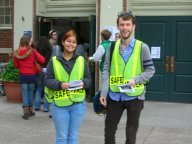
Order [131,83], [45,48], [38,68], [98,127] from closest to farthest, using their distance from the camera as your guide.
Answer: [131,83], [98,127], [38,68], [45,48]

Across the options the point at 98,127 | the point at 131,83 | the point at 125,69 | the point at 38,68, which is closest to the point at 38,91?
the point at 38,68

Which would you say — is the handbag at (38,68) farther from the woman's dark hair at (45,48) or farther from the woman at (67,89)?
the woman at (67,89)

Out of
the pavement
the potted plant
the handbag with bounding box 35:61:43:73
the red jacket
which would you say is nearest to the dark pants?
the pavement

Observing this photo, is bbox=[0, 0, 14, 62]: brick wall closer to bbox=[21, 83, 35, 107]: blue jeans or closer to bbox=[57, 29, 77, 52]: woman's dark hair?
bbox=[21, 83, 35, 107]: blue jeans

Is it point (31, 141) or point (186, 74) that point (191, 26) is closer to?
point (186, 74)

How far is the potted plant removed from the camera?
11.0 m

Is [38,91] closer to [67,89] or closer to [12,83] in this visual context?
[12,83]

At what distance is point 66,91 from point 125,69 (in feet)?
2.39

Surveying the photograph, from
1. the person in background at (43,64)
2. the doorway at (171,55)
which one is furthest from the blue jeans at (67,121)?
the doorway at (171,55)

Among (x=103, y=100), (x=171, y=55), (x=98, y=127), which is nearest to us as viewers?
(x=103, y=100)

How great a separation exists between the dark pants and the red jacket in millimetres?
4091

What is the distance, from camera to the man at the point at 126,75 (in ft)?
16.7

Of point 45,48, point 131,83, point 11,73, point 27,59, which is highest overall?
point 45,48

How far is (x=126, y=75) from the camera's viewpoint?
509 cm
